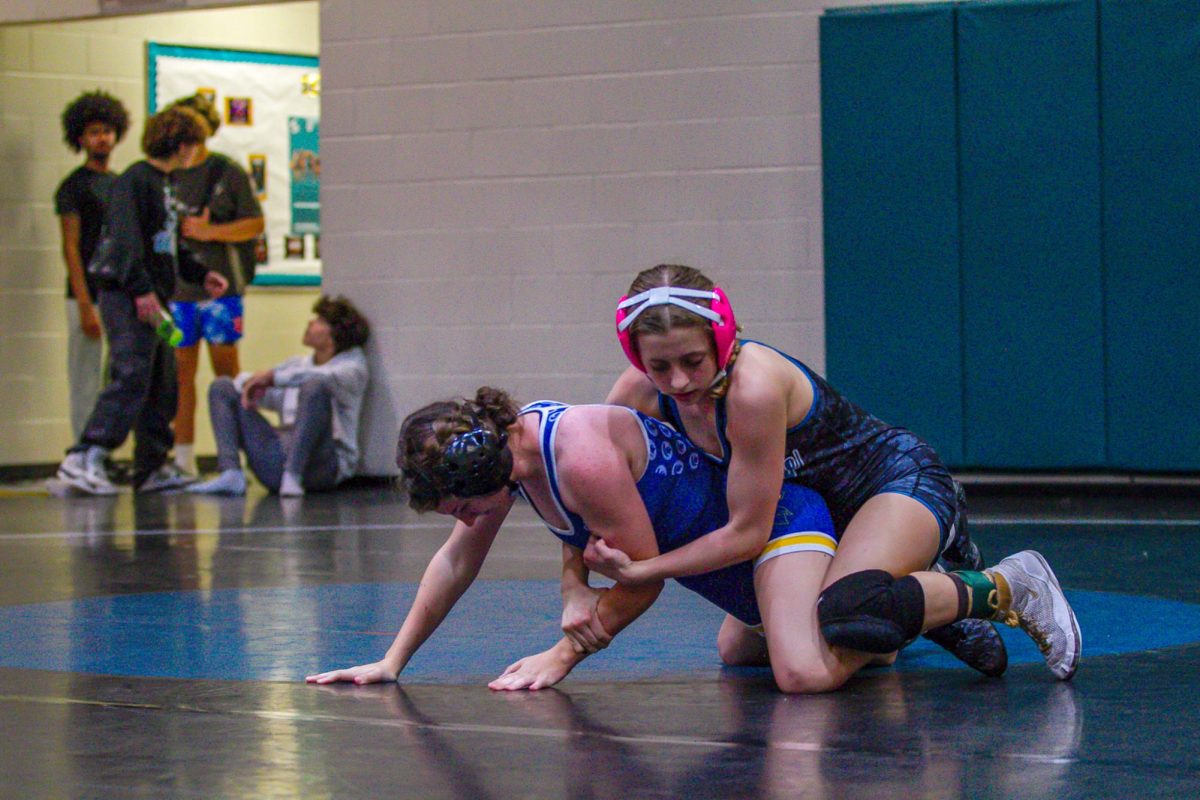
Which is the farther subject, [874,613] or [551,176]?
[551,176]

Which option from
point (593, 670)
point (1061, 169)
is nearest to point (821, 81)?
point (1061, 169)

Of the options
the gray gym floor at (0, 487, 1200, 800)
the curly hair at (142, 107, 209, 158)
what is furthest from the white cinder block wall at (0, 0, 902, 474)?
the gray gym floor at (0, 487, 1200, 800)

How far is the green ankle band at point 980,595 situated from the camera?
2.61 metres

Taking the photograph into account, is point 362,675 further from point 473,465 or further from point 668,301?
point 668,301

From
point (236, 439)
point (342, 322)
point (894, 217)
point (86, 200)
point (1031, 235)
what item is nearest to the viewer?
point (1031, 235)

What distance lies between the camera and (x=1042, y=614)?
267 cm

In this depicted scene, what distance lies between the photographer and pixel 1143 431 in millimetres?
6160

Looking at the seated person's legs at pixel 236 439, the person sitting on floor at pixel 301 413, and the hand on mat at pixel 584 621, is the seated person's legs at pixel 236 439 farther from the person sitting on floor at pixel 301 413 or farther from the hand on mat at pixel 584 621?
the hand on mat at pixel 584 621

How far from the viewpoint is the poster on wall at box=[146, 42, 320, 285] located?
8.48 m

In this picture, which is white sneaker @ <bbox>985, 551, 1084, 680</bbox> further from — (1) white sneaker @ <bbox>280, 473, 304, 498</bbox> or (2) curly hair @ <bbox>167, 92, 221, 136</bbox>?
(2) curly hair @ <bbox>167, 92, 221, 136</bbox>

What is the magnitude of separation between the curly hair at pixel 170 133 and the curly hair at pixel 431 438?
5.01 m

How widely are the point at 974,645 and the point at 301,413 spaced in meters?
4.58

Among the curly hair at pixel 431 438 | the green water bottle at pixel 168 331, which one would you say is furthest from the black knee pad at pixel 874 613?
the green water bottle at pixel 168 331

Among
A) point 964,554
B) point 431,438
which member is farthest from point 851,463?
point 431,438
